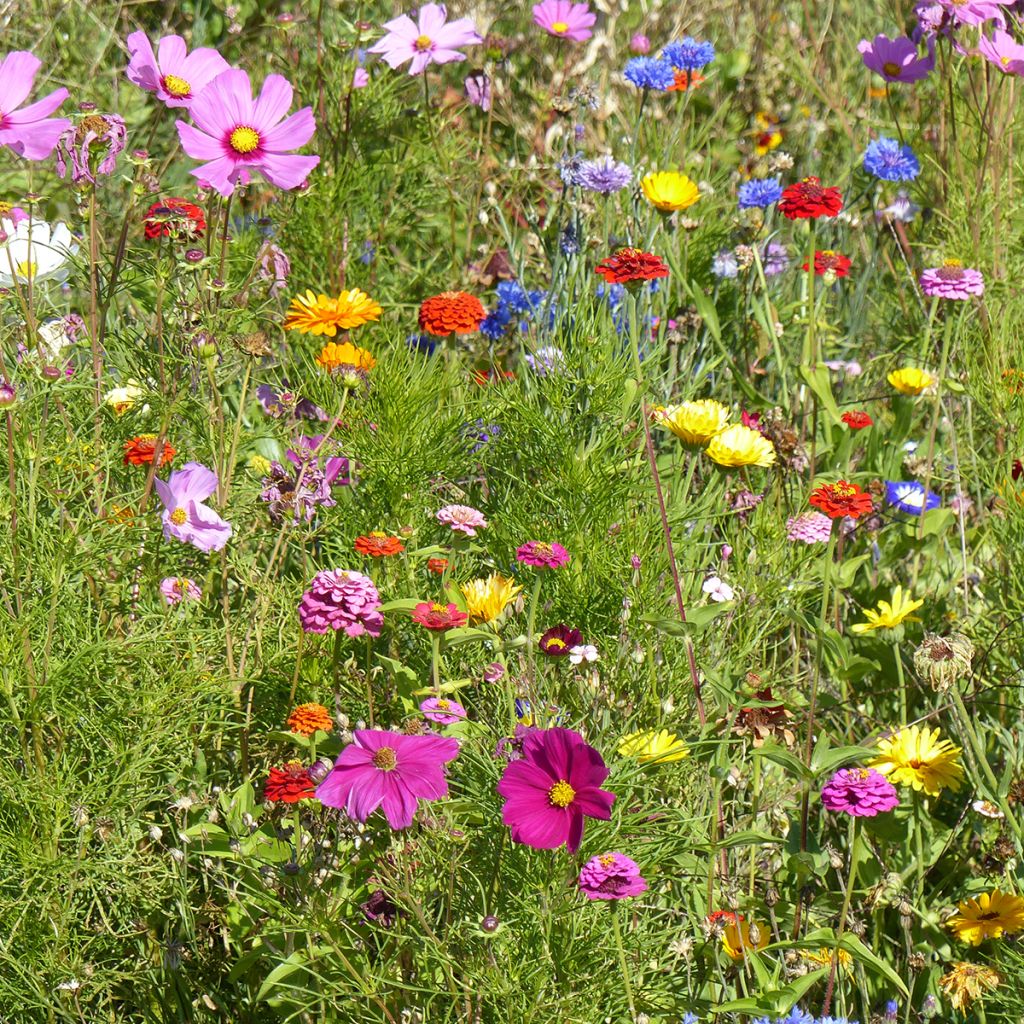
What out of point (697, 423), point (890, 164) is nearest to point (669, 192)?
point (890, 164)

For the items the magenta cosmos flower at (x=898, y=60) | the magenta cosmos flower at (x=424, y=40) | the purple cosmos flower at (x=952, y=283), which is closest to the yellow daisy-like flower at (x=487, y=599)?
the purple cosmos flower at (x=952, y=283)

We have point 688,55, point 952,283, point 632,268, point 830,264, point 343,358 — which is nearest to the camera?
point 632,268

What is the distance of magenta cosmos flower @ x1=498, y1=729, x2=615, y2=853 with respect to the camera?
3.42ft

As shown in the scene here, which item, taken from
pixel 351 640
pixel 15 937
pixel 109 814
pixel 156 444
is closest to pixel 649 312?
pixel 351 640

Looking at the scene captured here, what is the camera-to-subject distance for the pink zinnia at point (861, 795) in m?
1.33

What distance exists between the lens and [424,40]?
2.43 metres

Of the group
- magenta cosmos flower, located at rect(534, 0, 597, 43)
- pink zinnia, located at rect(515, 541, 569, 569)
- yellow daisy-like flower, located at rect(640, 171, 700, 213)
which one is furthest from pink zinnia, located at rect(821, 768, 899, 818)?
magenta cosmos flower, located at rect(534, 0, 597, 43)

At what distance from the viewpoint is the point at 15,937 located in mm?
1346

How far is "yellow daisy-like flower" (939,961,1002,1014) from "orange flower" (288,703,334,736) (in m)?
0.75

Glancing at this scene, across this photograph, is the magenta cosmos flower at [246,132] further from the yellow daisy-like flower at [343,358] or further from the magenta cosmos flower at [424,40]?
the magenta cosmos flower at [424,40]

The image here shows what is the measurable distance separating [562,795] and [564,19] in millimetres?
2007

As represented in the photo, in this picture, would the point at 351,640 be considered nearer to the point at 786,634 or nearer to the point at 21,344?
the point at 21,344

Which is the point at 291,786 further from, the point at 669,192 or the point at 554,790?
the point at 669,192

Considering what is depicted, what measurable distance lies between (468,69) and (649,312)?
1.55m
